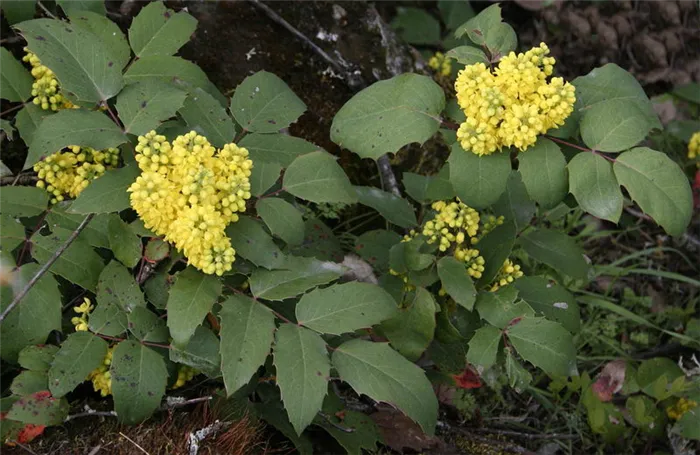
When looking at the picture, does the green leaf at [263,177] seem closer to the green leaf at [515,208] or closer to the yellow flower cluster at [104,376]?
the yellow flower cluster at [104,376]

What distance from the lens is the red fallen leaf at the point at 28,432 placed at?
5.88 ft

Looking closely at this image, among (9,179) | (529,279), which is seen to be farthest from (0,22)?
(529,279)

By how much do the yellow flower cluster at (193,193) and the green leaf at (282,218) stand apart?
4.1 inches

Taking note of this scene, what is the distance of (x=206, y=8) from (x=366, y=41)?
68cm

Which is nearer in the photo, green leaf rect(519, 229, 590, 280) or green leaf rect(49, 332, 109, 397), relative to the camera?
green leaf rect(49, 332, 109, 397)

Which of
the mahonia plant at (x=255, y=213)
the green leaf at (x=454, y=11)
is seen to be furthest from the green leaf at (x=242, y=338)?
the green leaf at (x=454, y=11)

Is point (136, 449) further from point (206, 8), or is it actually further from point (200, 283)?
point (206, 8)

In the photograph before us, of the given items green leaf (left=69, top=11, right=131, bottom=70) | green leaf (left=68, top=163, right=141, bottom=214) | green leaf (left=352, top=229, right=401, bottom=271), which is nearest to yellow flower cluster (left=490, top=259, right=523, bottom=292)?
green leaf (left=352, top=229, right=401, bottom=271)

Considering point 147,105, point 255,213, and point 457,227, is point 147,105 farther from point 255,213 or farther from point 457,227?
point 457,227

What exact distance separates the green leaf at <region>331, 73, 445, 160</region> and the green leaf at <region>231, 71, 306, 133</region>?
0.65 ft

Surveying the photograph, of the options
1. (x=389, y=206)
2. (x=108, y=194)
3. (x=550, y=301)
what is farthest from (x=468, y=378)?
(x=108, y=194)

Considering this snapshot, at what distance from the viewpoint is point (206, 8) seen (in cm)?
278

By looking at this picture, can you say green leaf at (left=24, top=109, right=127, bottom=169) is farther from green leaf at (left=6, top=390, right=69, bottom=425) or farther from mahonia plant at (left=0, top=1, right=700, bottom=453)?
green leaf at (left=6, top=390, right=69, bottom=425)

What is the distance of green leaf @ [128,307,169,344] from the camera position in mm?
1778
